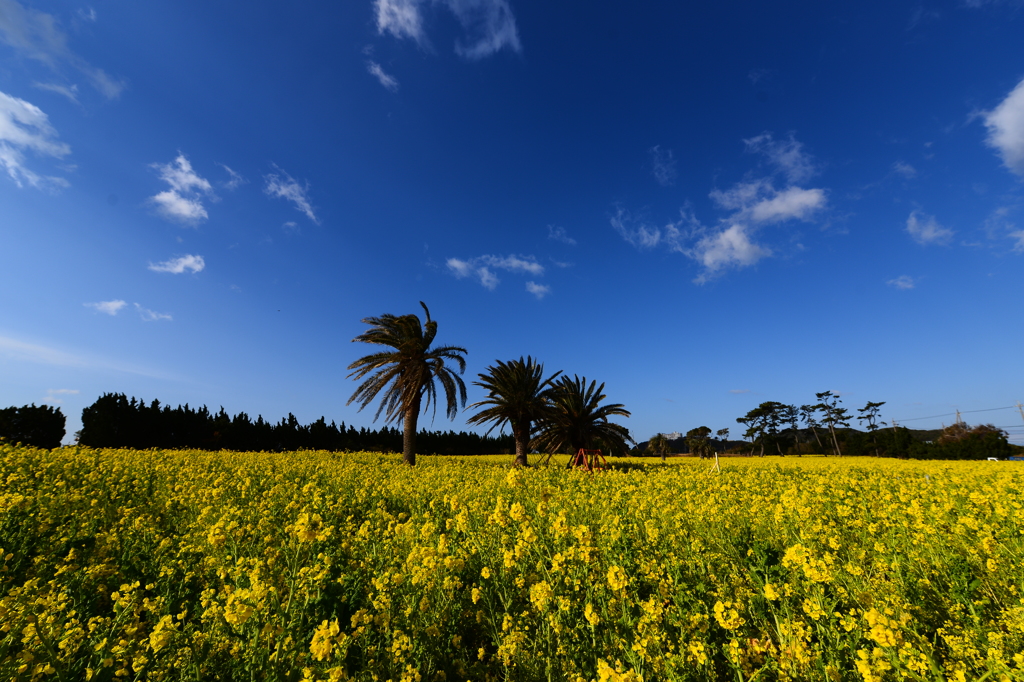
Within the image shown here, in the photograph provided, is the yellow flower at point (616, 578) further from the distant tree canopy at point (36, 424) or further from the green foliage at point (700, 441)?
the green foliage at point (700, 441)

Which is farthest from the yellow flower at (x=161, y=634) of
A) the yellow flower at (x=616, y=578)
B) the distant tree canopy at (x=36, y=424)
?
the distant tree canopy at (x=36, y=424)

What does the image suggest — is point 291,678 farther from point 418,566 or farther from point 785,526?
point 785,526

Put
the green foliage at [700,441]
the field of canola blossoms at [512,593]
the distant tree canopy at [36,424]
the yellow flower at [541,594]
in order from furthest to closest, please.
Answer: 1. the green foliage at [700,441]
2. the distant tree canopy at [36,424]
3. the yellow flower at [541,594]
4. the field of canola blossoms at [512,593]

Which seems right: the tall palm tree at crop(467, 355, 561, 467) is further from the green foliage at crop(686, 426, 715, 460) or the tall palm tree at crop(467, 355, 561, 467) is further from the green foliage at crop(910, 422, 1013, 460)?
the green foliage at crop(686, 426, 715, 460)

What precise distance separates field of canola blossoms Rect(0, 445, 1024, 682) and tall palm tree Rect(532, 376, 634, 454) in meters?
12.8

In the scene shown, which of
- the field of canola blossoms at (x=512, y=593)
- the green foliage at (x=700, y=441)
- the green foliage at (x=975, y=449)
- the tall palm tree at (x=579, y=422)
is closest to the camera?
the field of canola blossoms at (x=512, y=593)

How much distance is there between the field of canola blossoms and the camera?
7.47 ft

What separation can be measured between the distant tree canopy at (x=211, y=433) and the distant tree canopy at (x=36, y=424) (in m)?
1.43

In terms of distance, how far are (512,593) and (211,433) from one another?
40.0m

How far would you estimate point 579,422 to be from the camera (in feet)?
62.9

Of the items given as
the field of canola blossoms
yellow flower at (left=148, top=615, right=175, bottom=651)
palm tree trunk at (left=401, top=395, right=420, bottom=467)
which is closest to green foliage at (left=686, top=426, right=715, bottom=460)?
palm tree trunk at (left=401, top=395, right=420, bottom=467)

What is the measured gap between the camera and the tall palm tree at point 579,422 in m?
18.9

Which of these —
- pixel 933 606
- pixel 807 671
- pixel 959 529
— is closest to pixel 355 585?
pixel 807 671

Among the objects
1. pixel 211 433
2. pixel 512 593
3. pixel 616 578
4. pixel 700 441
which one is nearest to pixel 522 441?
pixel 512 593
